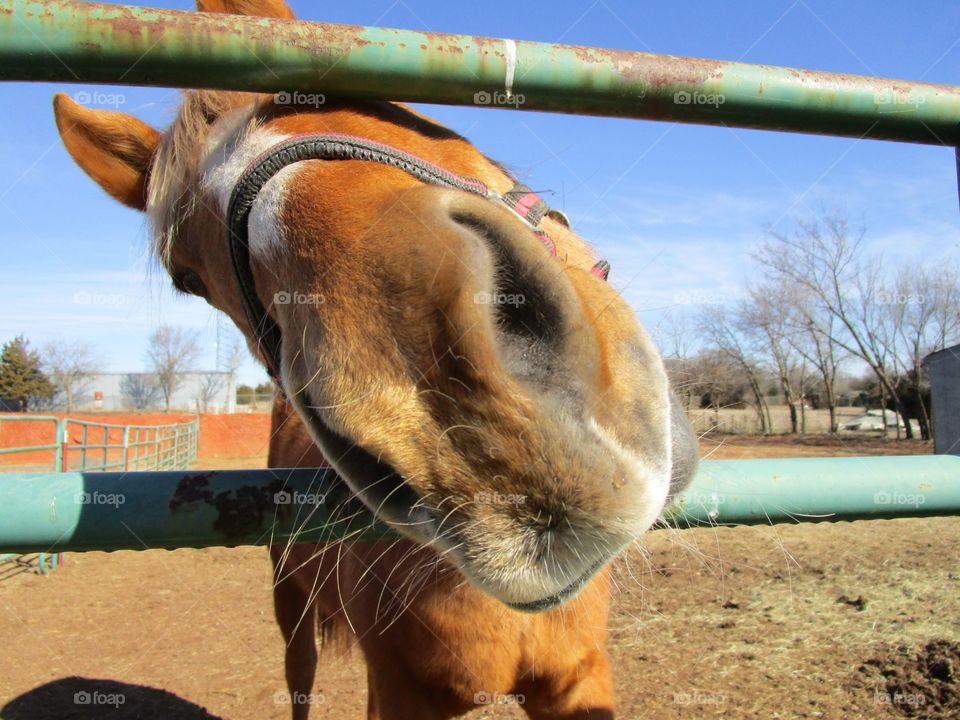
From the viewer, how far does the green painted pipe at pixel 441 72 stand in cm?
111

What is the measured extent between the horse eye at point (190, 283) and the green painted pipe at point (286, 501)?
2.66 feet

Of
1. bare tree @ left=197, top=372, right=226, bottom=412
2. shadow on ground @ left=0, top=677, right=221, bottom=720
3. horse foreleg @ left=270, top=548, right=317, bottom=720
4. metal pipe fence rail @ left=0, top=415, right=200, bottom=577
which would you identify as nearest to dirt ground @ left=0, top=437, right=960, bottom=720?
shadow on ground @ left=0, top=677, right=221, bottom=720

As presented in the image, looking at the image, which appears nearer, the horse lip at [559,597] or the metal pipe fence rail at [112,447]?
the horse lip at [559,597]

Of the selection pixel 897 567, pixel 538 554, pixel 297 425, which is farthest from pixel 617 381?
pixel 897 567

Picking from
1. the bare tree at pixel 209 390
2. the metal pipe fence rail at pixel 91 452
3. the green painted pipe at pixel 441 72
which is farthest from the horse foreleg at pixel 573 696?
the bare tree at pixel 209 390

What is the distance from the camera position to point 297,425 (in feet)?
12.7

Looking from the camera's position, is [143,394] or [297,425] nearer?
[297,425]

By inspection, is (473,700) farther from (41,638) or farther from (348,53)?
(41,638)

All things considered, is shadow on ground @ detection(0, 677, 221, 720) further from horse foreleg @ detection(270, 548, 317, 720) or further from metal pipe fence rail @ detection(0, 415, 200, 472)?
metal pipe fence rail @ detection(0, 415, 200, 472)

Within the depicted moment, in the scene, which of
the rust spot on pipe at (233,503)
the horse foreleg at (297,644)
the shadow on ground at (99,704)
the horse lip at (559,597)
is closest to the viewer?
the horse lip at (559,597)

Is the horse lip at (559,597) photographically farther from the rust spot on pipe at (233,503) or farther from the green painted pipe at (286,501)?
the rust spot on pipe at (233,503)

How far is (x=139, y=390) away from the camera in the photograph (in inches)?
1987

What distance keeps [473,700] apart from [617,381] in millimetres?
1784

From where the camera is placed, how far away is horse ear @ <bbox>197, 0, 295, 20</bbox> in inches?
71.5
